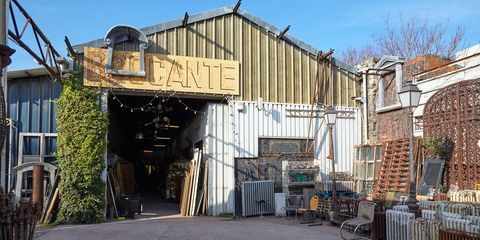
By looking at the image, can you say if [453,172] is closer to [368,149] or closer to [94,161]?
[368,149]

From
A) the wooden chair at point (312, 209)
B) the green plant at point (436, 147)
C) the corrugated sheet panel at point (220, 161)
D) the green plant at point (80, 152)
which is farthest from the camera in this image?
the corrugated sheet panel at point (220, 161)

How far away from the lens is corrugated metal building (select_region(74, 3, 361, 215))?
14.7m

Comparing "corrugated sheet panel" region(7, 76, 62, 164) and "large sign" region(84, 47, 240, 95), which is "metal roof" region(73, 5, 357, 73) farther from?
"corrugated sheet panel" region(7, 76, 62, 164)

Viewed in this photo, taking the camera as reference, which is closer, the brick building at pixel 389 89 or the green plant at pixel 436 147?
the green plant at pixel 436 147

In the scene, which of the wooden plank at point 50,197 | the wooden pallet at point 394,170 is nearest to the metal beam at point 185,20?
the wooden plank at point 50,197

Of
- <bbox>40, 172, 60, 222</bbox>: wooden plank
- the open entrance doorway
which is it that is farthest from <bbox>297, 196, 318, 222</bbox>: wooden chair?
<bbox>40, 172, 60, 222</bbox>: wooden plank

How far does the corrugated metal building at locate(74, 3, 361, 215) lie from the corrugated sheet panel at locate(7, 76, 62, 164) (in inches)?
86.5

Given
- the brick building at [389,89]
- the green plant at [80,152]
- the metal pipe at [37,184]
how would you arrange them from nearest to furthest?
the metal pipe at [37,184]
the green plant at [80,152]
the brick building at [389,89]

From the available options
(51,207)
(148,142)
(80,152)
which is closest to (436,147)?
(80,152)

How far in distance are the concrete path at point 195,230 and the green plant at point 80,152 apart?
67 cm

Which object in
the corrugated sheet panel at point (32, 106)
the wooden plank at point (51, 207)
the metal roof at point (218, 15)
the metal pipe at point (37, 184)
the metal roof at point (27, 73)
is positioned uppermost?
the metal roof at point (218, 15)

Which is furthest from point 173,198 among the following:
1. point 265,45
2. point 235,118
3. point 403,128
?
point 403,128

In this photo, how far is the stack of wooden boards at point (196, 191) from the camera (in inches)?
595

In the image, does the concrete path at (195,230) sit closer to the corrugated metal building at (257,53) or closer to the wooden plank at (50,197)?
the wooden plank at (50,197)
